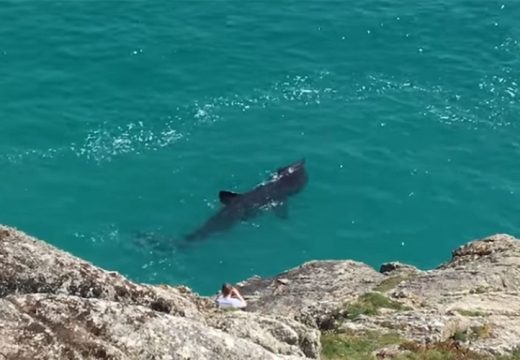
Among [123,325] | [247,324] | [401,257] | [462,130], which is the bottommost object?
[401,257]

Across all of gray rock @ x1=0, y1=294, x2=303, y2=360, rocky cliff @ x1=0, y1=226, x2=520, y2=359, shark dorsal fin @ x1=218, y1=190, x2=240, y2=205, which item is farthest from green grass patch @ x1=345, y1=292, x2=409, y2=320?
shark dorsal fin @ x1=218, y1=190, x2=240, y2=205

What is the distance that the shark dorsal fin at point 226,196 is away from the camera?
123 feet

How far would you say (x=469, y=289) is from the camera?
83.5 ft

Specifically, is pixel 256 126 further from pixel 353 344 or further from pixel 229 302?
pixel 353 344

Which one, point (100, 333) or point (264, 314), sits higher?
point (100, 333)

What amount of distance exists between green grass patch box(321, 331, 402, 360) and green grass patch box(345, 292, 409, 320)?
1949 mm

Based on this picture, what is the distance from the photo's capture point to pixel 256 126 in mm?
44094

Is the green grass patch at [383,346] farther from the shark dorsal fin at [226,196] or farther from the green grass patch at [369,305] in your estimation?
the shark dorsal fin at [226,196]

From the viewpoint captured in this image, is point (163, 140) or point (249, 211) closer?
point (249, 211)

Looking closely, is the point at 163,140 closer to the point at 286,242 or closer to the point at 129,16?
the point at 286,242

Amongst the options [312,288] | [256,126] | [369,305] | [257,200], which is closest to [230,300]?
[369,305]

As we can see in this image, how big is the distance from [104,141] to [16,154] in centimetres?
401

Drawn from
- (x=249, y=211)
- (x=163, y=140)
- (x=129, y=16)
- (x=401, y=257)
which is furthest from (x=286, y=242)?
(x=129, y=16)

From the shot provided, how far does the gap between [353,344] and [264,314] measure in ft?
8.49
